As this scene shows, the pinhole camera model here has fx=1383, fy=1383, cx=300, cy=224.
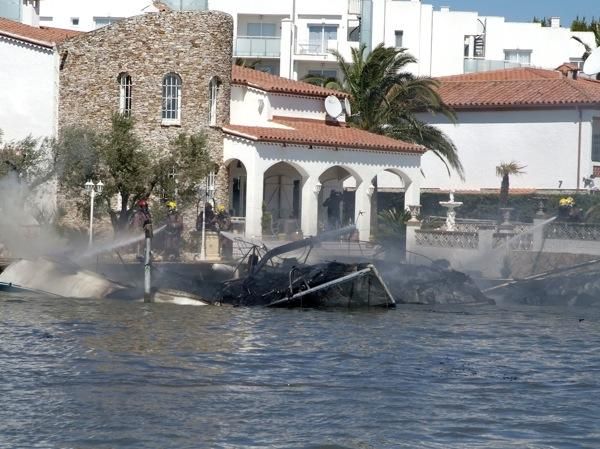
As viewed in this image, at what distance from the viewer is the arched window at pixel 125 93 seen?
1831 inches

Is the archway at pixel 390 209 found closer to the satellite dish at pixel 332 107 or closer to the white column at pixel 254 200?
the satellite dish at pixel 332 107

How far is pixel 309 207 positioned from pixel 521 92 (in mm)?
15703

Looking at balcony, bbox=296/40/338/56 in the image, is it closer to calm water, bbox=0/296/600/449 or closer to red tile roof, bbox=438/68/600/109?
red tile roof, bbox=438/68/600/109

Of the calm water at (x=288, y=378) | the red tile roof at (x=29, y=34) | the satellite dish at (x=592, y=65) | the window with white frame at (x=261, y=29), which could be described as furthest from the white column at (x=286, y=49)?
the calm water at (x=288, y=378)

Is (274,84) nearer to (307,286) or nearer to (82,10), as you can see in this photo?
(307,286)

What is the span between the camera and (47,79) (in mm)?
47250

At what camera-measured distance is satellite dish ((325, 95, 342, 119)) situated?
174 feet

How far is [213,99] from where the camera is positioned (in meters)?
48.1

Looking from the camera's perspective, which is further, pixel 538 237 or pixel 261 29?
A: pixel 261 29

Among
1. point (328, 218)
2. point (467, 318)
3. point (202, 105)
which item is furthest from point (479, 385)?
point (328, 218)

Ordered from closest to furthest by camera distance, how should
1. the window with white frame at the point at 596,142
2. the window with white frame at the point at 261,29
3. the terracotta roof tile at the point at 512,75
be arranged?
the window with white frame at the point at 596,142 < the terracotta roof tile at the point at 512,75 < the window with white frame at the point at 261,29

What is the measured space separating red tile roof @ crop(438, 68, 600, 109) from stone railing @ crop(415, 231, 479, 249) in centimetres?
1658

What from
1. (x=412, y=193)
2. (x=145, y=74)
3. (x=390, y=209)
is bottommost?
(x=390, y=209)

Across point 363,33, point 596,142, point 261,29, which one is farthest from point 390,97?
point 261,29
